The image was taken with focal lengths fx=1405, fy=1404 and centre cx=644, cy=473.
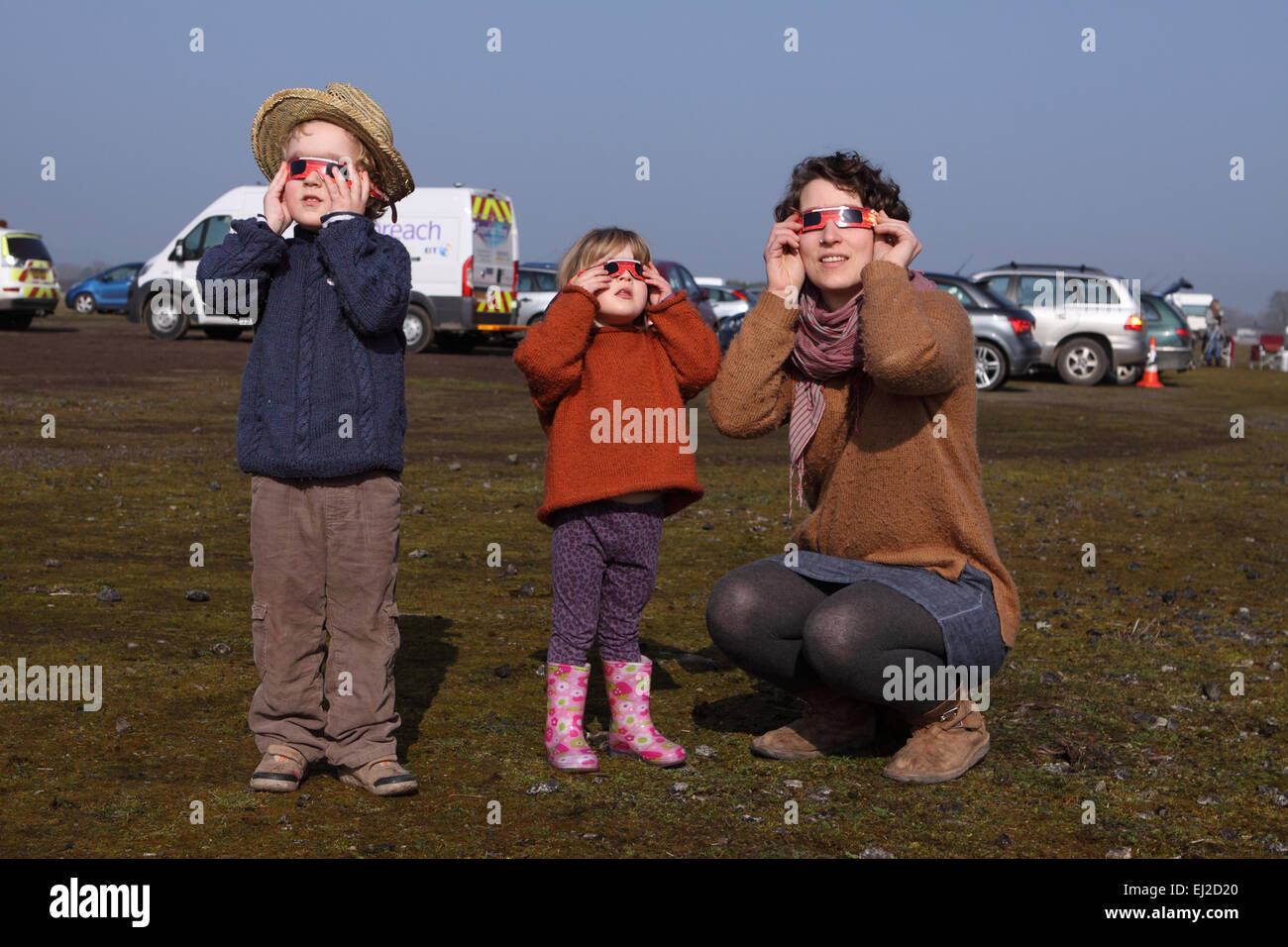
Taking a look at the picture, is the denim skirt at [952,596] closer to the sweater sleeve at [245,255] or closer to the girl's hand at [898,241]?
the girl's hand at [898,241]

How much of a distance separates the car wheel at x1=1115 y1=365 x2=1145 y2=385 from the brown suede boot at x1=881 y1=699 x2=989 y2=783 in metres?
23.3

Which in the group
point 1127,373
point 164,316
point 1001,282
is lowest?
point 1127,373

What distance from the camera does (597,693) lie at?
5.53 m

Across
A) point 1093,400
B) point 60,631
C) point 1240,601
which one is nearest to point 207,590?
point 60,631

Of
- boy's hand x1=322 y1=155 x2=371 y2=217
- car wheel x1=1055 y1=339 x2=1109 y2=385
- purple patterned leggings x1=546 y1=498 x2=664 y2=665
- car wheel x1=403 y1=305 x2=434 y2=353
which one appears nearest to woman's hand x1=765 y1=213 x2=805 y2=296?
purple patterned leggings x1=546 y1=498 x2=664 y2=665

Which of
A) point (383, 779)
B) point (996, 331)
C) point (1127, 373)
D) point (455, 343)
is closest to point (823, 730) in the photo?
point (383, 779)

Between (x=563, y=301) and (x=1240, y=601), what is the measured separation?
4.79 meters

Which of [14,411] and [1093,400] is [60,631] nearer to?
[14,411]

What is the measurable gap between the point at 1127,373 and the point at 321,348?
2483 cm

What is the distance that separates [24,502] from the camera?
9398 mm

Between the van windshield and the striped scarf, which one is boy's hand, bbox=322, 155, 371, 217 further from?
the van windshield

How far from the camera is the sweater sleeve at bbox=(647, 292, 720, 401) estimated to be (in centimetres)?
465

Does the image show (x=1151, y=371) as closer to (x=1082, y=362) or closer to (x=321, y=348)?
(x=1082, y=362)

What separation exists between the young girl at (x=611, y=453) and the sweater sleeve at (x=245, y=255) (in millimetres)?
839
